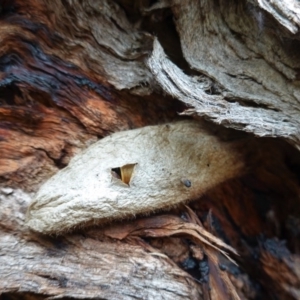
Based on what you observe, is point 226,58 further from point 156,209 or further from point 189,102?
point 156,209

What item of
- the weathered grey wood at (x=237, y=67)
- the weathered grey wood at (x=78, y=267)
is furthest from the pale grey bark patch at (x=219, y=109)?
the weathered grey wood at (x=78, y=267)

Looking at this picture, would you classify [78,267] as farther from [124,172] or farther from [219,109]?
[219,109]

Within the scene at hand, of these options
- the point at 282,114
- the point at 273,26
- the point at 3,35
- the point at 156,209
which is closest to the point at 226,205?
the point at 156,209

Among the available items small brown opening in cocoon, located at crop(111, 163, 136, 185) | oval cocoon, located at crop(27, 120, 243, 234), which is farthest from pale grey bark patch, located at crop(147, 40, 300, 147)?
small brown opening in cocoon, located at crop(111, 163, 136, 185)

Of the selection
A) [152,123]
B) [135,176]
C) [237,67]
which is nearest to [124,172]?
[135,176]

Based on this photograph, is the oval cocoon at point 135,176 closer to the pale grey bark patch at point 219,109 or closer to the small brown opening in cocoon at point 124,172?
the small brown opening in cocoon at point 124,172

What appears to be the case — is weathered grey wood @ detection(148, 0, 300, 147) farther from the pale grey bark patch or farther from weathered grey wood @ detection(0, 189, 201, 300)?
weathered grey wood @ detection(0, 189, 201, 300)
